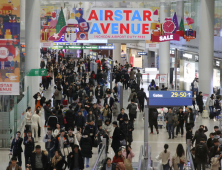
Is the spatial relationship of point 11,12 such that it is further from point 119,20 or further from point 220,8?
point 220,8

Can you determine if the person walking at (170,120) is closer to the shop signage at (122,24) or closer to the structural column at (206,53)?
the shop signage at (122,24)

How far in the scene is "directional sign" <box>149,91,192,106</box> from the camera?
41.7ft

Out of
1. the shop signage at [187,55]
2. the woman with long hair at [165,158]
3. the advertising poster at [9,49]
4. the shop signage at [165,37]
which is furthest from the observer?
the shop signage at [187,55]

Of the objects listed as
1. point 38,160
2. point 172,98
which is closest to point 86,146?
point 38,160

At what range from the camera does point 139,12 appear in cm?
1805

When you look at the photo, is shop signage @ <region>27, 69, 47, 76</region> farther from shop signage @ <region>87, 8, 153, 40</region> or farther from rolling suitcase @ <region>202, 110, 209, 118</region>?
rolling suitcase @ <region>202, 110, 209, 118</region>

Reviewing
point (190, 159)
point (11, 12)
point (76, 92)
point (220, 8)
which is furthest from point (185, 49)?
point (190, 159)

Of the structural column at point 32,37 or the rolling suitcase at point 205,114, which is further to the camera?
the structural column at point 32,37

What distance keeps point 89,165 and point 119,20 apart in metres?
6.88

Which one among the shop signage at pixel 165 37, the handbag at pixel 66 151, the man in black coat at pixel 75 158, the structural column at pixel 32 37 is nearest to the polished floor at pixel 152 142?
the handbag at pixel 66 151

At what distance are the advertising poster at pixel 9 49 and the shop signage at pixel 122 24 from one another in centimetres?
395

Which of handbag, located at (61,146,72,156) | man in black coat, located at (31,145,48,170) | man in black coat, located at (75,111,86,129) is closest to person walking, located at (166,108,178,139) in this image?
man in black coat, located at (75,111,86,129)

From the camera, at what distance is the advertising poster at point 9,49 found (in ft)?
47.3

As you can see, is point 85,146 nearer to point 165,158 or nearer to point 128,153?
point 128,153
